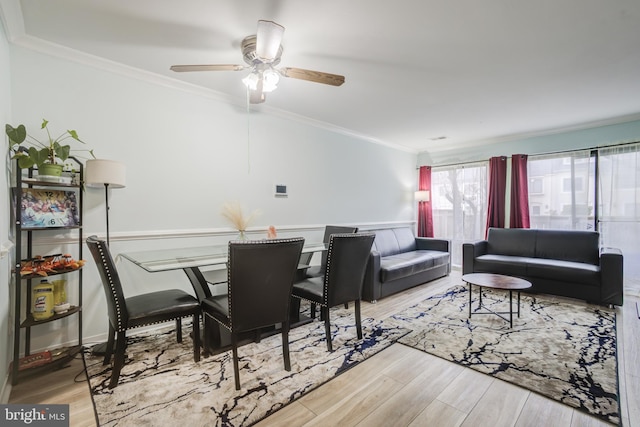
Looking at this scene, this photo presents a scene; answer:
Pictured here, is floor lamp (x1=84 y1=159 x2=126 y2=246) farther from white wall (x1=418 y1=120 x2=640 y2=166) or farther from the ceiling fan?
white wall (x1=418 y1=120 x2=640 y2=166)

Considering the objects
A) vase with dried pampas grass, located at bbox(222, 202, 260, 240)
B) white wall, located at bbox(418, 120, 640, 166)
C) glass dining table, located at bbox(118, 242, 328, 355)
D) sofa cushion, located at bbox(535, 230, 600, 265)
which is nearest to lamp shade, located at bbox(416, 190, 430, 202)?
white wall, located at bbox(418, 120, 640, 166)

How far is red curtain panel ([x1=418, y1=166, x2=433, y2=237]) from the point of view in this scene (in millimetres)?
5973

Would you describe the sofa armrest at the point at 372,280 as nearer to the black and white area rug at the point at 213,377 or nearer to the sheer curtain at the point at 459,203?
the black and white area rug at the point at 213,377

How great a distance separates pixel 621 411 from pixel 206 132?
3845mm

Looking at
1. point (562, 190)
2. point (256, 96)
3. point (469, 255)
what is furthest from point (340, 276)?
point (562, 190)

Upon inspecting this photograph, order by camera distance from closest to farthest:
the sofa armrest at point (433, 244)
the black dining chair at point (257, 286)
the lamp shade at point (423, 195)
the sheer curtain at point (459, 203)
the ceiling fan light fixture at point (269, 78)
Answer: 1. the black dining chair at point (257, 286)
2. the ceiling fan light fixture at point (269, 78)
3. the sofa armrest at point (433, 244)
4. the sheer curtain at point (459, 203)
5. the lamp shade at point (423, 195)

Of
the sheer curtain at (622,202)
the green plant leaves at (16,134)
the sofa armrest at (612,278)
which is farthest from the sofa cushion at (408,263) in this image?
the green plant leaves at (16,134)

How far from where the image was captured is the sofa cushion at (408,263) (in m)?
3.76

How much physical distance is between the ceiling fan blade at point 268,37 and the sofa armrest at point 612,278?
428 centimetres

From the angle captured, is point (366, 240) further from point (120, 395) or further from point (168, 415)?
point (120, 395)

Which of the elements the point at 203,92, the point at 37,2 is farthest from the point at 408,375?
the point at 37,2

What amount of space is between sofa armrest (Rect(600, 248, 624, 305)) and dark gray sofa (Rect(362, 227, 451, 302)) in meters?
1.90

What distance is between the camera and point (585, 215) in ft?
14.4

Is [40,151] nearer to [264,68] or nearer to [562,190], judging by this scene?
[264,68]
